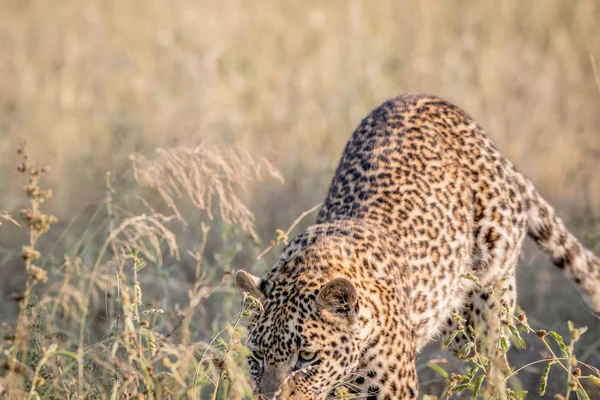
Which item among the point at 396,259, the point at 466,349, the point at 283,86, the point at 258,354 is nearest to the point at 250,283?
the point at 258,354

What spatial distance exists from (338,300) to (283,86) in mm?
6436

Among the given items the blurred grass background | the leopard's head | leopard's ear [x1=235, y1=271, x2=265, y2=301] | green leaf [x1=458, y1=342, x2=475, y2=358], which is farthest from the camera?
the blurred grass background

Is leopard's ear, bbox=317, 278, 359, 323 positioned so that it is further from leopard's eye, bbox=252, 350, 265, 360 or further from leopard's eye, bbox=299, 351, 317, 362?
leopard's eye, bbox=252, 350, 265, 360

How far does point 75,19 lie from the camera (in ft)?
42.7

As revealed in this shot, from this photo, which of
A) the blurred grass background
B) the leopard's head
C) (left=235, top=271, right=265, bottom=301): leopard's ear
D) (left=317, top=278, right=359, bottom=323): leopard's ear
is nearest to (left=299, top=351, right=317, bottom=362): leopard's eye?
the leopard's head

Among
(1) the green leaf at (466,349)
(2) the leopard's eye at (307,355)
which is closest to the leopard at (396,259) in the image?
(2) the leopard's eye at (307,355)

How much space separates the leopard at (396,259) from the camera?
502 centimetres

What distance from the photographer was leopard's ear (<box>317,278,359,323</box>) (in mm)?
4961

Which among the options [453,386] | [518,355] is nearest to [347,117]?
[518,355]

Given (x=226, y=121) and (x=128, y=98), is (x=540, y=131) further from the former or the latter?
(x=128, y=98)

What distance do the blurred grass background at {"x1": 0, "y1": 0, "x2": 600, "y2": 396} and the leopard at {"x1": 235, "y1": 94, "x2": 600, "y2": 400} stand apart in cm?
148

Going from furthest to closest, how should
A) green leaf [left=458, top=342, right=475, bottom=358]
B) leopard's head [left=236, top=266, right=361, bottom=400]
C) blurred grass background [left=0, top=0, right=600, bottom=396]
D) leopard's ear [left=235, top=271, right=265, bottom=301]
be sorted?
blurred grass background [left=0, top=0, right=600, bottom=396] → leopard's ear [left=235, top=271, right=265, bottom=301] → leopard's head [left=236, top=266, right=361, bottom=400] → green leaf [left=458, top=342, right=475, bottom=358]

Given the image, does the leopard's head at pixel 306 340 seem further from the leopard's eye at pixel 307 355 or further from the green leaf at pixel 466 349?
the green leaf at pixel 466 349

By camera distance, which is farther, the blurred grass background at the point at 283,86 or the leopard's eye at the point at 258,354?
the blurred grass background at the point at 283,86
